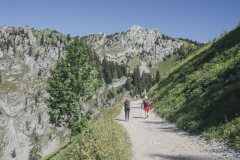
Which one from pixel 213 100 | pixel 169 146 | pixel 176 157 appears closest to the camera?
pixel 176 157

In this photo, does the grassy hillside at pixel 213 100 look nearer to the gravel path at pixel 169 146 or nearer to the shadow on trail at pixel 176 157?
the gravel path at pixel 169 146

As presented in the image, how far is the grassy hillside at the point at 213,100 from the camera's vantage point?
25609mm

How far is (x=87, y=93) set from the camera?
6569 centimetres

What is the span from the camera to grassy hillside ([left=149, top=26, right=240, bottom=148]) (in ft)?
84.0

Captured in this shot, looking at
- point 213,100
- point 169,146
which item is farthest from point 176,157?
point 213,100

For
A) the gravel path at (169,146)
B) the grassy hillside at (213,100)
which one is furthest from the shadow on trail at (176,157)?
the grassy hillside at (213,100)

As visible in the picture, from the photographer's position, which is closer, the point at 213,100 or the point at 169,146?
the point at 169,146

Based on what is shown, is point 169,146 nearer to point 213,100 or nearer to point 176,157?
point 176,157

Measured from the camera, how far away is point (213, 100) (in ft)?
106

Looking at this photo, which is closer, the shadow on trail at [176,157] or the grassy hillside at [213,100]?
the shadow on trail at [176,157]

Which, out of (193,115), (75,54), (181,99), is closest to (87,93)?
(75,54)

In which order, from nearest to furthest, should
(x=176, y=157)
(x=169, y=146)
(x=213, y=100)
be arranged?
(x=176, y=157) < (x=169, y=146) < (x=213, y=100)

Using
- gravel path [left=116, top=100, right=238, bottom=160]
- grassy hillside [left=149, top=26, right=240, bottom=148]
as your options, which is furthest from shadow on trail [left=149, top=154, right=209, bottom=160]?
grassy hillside [left=149, top=26, right=240, bottom=148]

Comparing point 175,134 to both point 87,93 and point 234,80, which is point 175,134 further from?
point 87,93
